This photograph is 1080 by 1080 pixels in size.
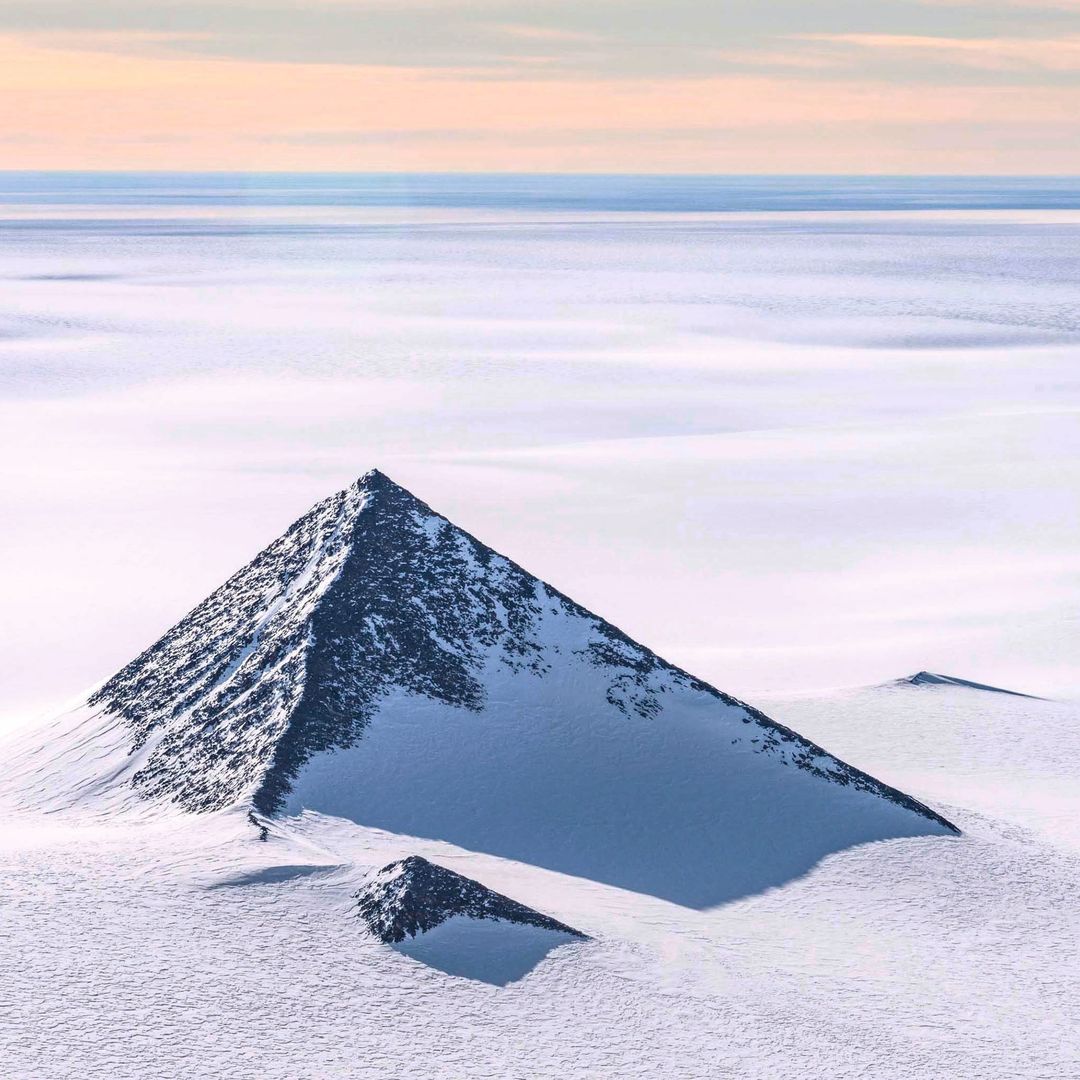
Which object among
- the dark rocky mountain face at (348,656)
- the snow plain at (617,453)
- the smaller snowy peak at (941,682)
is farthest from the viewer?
the snow plain at (617,453)

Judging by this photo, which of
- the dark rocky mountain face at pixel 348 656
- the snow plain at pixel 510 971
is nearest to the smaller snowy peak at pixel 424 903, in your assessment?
the snow plain at pixel 510 971

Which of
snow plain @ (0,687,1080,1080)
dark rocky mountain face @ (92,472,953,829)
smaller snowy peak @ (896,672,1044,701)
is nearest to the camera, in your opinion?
snow plain @ (0,687,1080,1080)

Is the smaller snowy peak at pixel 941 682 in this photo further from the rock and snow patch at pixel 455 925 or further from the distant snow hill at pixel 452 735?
the rock and snow patch at pixel 455 925

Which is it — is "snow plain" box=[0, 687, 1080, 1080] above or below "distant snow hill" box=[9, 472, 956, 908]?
below

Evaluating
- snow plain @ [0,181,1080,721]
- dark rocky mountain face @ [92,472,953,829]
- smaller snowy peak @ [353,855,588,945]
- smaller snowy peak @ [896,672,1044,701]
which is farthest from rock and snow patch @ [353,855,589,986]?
snow plain @ [0,181,1080,721]

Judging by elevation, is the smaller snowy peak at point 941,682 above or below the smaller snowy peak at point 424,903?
above

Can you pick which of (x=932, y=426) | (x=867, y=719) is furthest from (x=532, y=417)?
(x=867, y=719)

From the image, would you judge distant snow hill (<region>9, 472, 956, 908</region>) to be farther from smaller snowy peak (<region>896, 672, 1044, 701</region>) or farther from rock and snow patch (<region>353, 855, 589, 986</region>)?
smaller snowy peak (<region>896, 672, 1044, 701</region>)
